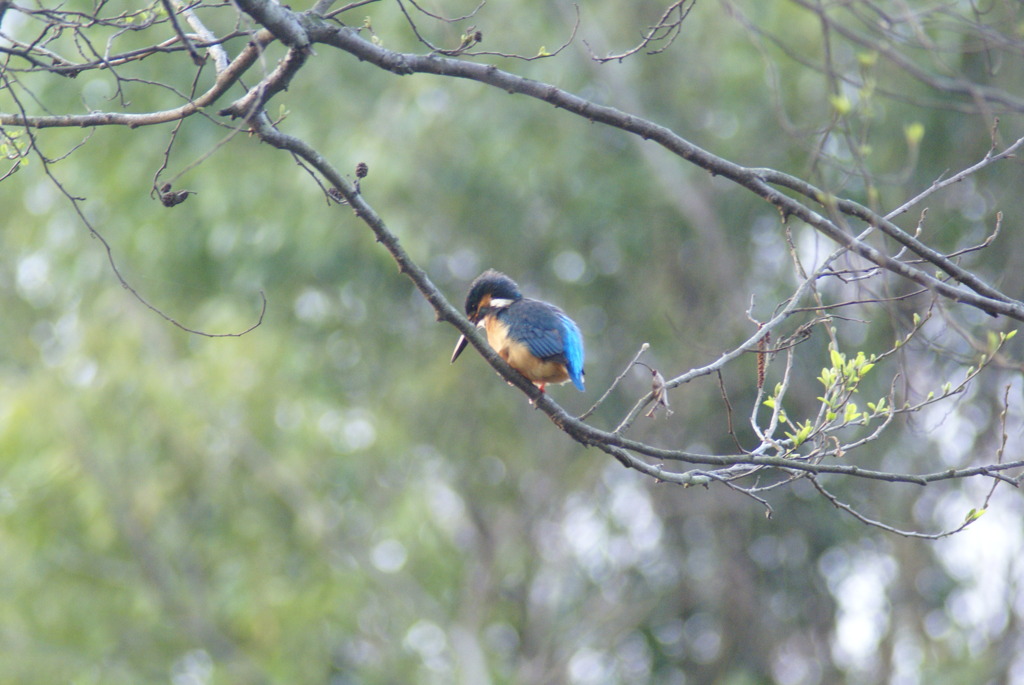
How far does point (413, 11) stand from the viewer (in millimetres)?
8109

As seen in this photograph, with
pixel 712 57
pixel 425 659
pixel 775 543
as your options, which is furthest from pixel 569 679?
pixel 712 57

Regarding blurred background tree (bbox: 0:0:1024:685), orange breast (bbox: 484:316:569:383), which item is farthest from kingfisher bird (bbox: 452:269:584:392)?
blurred background tree (bbox: 0:0:1024:685)

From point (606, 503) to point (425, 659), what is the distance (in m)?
2.19

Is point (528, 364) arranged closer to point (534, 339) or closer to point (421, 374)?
point (534, 339)

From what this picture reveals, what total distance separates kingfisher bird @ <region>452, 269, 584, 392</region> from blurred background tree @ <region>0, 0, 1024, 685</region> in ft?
12.6

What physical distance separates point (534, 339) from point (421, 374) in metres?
5.42

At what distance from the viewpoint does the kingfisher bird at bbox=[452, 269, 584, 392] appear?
407cm

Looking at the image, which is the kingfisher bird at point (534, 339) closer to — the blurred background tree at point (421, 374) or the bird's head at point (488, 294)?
the bird's head at point (488, 294)

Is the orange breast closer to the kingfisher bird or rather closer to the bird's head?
the kingfisher bird

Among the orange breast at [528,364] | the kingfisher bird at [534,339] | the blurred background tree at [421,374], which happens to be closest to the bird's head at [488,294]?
the kingfisher bird at [534,339]

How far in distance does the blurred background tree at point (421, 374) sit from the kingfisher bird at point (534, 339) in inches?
152

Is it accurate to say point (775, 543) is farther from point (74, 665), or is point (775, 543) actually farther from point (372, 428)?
point (74, 665)

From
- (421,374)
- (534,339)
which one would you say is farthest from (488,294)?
(421,374)

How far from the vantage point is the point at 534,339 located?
410 cm
